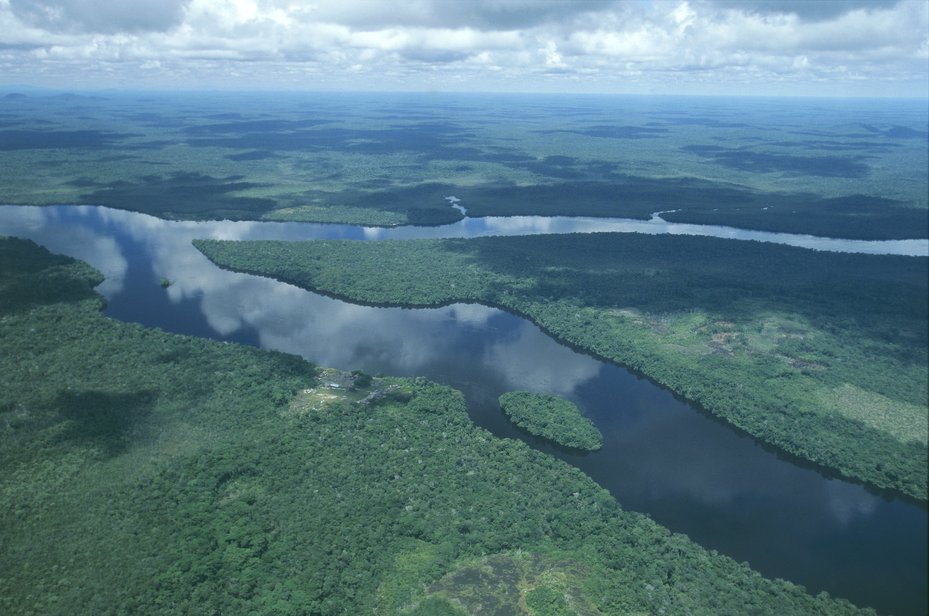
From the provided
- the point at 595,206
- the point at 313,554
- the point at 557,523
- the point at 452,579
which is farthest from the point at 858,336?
the point at 595,206

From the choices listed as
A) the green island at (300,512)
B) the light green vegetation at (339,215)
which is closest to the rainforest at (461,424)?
the green island at (300,512)

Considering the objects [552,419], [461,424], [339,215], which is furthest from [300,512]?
[339,215]

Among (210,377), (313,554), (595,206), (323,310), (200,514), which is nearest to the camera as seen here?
(313,554)

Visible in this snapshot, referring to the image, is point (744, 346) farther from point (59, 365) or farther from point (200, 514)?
point (59, 365)

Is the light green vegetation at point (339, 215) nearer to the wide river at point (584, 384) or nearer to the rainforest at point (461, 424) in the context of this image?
the wide river at point (584, 384)

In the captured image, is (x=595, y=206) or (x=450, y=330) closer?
(x=450, y=330)

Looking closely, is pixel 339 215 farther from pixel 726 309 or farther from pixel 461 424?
pixel 461 424

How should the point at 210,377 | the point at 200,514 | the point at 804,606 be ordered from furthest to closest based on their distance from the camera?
the point at 210,377 → the point at 200,514 → the point at 804,606
